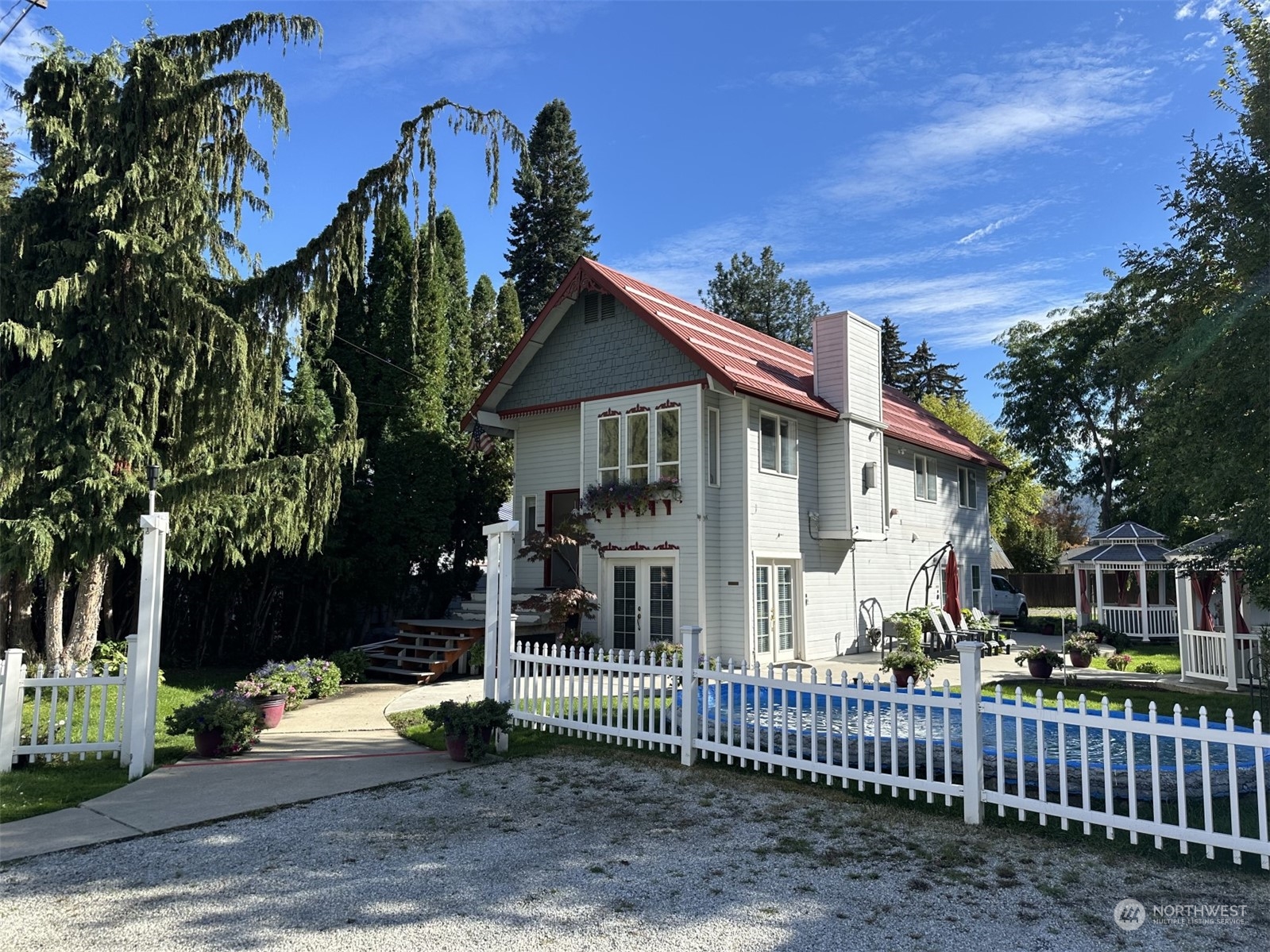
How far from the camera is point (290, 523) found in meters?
13.2

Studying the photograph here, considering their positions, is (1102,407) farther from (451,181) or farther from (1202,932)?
(1202,932)

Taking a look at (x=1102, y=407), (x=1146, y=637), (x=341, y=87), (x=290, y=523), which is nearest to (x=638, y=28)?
(x=341, y=87)

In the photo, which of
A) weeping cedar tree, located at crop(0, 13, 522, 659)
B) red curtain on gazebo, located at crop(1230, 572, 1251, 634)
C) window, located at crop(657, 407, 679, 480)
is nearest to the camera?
weeping cedar tree, located at crop(0, 13, 522, 659)

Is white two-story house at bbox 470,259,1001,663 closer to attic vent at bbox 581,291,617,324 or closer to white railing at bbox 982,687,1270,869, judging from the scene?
attic vent at bbox 581,291,617,324

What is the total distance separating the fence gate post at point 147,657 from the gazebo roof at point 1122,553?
65.4 ft

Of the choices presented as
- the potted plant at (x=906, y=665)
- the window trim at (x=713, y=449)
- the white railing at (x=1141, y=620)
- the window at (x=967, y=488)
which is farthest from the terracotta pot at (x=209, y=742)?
the window at (x=967, y=488)

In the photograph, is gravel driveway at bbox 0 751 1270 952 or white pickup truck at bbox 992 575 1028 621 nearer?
gravel driveway at bbox 0 751 1270 952

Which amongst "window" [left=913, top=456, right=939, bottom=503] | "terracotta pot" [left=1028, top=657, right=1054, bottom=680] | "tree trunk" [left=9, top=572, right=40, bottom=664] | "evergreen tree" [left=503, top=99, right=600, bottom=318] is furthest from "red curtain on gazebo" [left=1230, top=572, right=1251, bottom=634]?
"evergreen tree" [left=503, top=99, right=600, bottom=318]

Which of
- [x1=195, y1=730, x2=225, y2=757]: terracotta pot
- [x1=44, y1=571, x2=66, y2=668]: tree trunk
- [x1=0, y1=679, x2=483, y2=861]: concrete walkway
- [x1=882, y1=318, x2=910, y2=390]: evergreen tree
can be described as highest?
[x1=882, y1=318, x2=910, y2=390]: evergreen tree

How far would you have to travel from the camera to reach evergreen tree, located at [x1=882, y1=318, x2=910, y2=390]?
2078 inches

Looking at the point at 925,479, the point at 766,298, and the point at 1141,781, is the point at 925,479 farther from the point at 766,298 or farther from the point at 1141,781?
the point at 766,298

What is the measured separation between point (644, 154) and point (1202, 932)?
588 inches

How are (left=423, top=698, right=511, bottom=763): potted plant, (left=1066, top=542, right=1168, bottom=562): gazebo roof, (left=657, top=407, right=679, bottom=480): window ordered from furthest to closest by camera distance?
(left=1066, top=542, right=1168, bottom=562): gazebo roof < (left=657, top=407, right=679, bottom=480): window < (left=423, top=698, right=511, bottom=763): potted plant

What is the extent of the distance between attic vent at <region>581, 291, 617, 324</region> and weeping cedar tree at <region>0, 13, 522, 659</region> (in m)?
6.28
